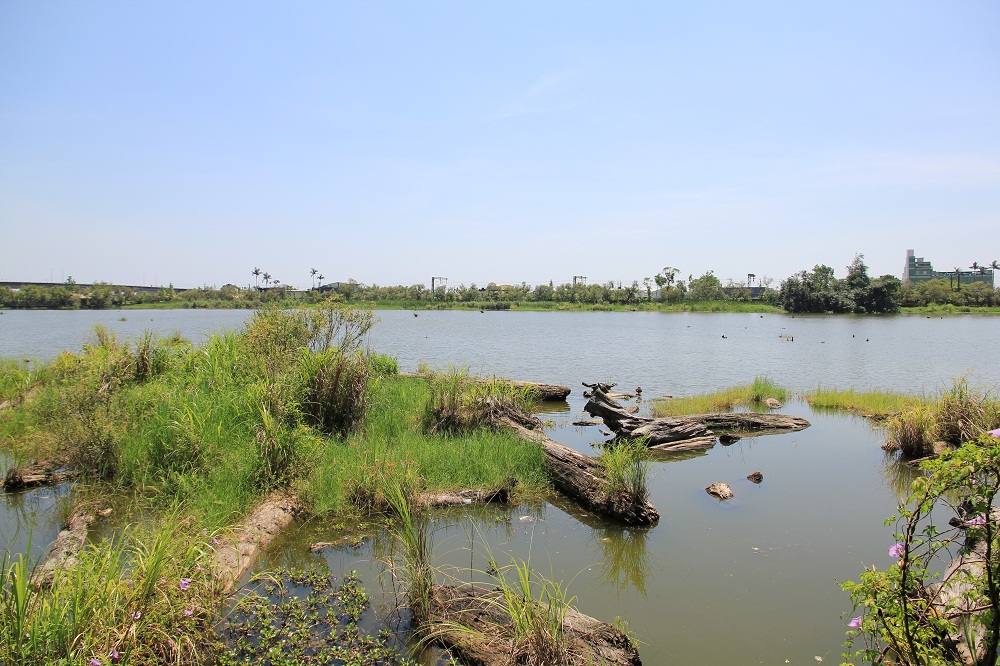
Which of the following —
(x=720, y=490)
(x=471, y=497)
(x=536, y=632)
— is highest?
(x=536, y=632)

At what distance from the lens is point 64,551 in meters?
4.66

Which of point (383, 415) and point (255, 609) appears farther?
point (383, 415)

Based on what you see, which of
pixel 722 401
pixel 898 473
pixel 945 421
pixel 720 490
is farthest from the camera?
pixel 722 401

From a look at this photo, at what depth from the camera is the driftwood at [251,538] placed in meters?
4.74

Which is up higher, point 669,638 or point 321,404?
point 321,404

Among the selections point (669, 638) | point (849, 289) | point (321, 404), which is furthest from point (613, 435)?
point (849, 289)

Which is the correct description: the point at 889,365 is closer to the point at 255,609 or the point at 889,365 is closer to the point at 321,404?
the point at 321,404

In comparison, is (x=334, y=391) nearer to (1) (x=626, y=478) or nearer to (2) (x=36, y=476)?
(2) (x=36, y=476)

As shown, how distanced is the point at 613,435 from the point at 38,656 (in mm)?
9744

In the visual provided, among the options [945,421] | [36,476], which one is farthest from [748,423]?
[36,476]

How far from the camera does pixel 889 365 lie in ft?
77.4

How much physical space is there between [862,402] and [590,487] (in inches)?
420

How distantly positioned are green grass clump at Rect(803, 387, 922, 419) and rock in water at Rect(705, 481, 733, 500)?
7.51 m

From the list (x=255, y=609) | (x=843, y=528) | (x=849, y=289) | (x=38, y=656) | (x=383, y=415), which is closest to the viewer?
(x=38, y=656)
